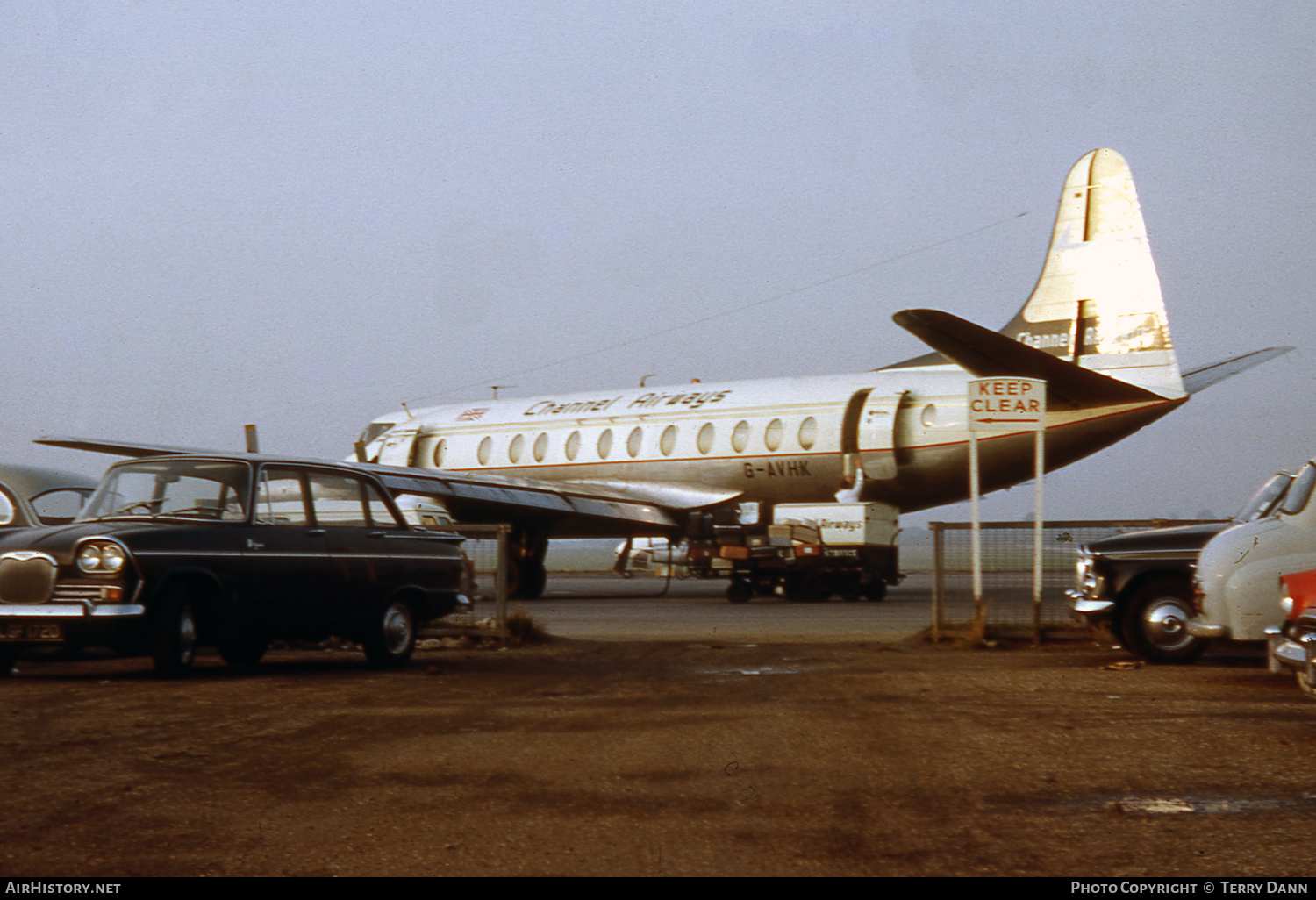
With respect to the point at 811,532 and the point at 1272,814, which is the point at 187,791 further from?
the point at 811,532

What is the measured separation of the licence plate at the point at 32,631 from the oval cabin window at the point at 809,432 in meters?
17.6

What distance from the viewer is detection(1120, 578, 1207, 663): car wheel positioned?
1147 centimetres

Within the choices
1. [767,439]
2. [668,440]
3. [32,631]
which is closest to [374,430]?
[668,440]

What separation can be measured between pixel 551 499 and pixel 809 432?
5.18 meters

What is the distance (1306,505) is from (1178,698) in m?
2.45

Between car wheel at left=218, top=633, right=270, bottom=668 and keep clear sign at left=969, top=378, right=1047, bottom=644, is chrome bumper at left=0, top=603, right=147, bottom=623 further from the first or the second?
keep clear sign at left=969, top=378, right=1047, bottom=644

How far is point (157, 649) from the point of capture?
31.7ft

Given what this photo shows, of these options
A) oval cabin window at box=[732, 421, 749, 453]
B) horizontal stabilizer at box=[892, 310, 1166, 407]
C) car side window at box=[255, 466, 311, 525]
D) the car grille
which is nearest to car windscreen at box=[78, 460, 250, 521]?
car side window at box=[255, 466, 311, 525]

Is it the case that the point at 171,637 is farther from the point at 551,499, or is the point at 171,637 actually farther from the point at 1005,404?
the point at 551,499

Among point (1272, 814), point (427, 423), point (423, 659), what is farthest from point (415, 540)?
point (427, 423)

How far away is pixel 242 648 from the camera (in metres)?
11.2

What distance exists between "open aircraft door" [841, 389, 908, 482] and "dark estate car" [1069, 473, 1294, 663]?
12442mm

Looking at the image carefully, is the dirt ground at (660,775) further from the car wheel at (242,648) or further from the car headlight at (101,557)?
the car headlight at (101,557)
